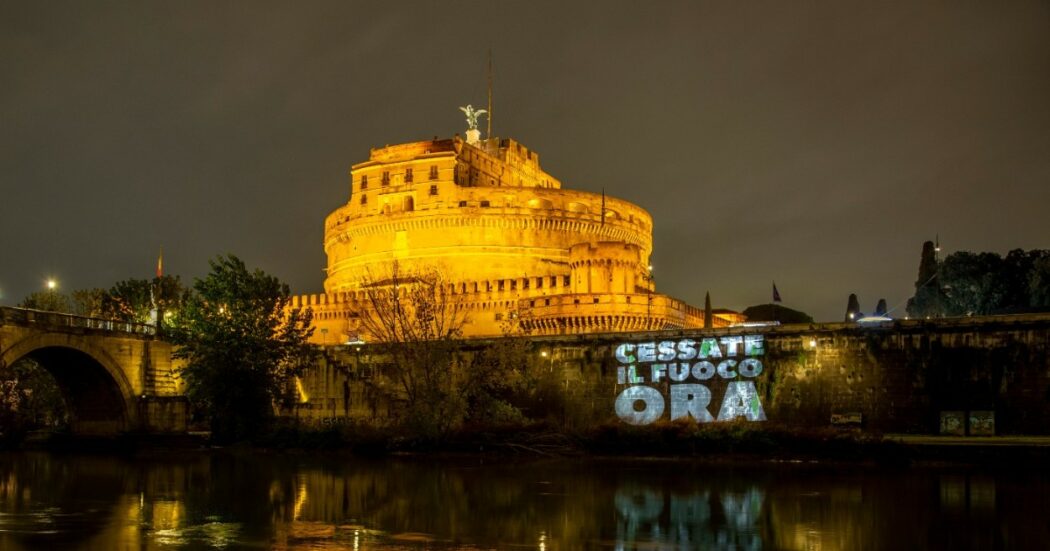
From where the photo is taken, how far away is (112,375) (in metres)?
39.3

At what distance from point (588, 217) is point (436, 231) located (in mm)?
9012

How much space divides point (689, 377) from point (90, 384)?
23445mm

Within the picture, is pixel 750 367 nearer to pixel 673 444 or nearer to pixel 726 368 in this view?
pixel 726 368

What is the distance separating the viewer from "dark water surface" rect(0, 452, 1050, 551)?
1513cm

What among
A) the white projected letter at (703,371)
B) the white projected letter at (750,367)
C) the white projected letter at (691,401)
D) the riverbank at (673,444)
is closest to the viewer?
the riverbank at (673,444)

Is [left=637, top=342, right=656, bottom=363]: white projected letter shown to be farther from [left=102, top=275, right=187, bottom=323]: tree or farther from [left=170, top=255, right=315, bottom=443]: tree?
[left=102, top=275, right=187, bottom=323]: tree

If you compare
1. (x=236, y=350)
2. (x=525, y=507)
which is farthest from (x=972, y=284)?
(x=525, y=507)

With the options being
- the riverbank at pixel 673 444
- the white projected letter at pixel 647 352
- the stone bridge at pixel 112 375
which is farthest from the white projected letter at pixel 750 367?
the stone bridge at pixel 112 375

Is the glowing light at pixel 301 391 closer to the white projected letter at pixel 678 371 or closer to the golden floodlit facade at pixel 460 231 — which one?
the golden floodlit facade at pixel 460 231

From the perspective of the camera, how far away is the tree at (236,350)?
3784cm

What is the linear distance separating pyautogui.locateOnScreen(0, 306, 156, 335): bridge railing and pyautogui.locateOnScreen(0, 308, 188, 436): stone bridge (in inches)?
0.4

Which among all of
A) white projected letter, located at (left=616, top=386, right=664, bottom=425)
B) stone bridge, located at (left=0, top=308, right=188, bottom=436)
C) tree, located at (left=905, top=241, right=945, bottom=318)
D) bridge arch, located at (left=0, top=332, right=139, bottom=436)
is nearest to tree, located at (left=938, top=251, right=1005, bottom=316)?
tree, located at (left=905, top=241, right=945, bottom=318)

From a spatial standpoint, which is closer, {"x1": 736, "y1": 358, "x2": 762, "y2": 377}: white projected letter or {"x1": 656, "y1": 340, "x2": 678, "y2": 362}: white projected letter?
{"x1": 736, "y1": 358, "x2": 762, "y2": 377}: white projected letter

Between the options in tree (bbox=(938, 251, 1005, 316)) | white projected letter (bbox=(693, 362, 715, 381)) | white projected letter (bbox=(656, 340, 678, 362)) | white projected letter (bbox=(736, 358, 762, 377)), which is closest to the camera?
white projected letter (bbox=(736, 358, 762, 377))
